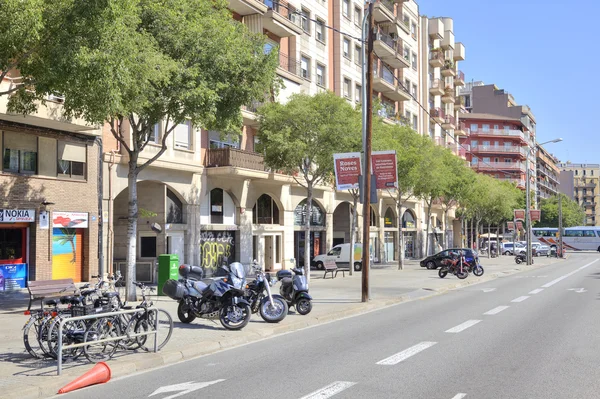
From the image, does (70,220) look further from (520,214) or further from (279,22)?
(520,214)

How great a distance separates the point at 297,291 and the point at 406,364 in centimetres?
684

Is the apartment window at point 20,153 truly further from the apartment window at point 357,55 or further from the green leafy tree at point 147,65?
the apartment window at point 357,55

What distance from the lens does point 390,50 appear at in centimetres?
5031

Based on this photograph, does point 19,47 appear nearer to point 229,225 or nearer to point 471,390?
point 471,390

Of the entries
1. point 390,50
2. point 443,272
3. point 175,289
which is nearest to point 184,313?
point 175,289

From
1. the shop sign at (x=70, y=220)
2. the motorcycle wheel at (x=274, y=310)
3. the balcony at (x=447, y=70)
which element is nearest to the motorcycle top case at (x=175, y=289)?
the motorcycle wheel at (x=274, y=310)

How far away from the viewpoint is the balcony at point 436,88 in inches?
2557

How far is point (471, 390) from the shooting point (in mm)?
7797

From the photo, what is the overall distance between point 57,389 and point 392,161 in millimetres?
14452

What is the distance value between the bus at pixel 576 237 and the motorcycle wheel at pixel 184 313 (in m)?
82.5

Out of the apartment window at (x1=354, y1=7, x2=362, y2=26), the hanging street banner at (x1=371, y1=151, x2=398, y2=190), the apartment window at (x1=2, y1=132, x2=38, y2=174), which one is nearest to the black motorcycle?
the hanging street banner at (x1=371, y1=151, x2=398, y2=190)

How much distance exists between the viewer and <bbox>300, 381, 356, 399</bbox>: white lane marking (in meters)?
7.63

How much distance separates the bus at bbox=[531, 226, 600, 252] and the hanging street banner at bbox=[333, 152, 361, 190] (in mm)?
75075

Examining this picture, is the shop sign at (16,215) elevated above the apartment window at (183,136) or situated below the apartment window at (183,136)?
below
